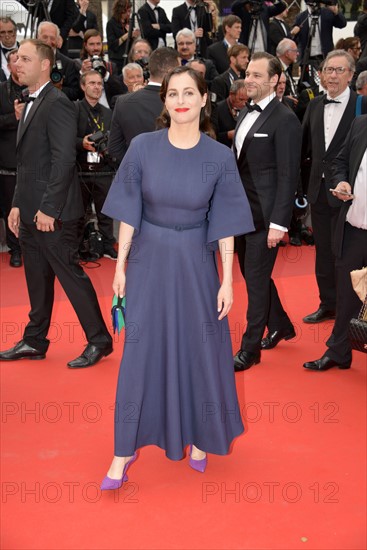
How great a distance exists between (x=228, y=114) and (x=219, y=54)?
1.68 m

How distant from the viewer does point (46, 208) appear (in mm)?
4043

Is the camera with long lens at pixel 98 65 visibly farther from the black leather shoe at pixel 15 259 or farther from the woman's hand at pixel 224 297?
the woman's hand at pixel 224 297

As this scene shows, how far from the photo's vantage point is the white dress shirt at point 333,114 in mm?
4879

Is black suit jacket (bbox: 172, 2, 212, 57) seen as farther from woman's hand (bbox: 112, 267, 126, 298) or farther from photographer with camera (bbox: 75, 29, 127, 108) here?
woman's hand (bbox: 112, 267, 126, 298)

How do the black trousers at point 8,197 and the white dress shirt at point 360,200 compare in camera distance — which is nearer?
the white dress shirt at point 360,200

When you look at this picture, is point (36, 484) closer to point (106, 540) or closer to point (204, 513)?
point (106, 540)

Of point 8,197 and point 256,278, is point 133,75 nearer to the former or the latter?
point 8,197

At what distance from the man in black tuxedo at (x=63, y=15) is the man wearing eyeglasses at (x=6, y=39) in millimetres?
773

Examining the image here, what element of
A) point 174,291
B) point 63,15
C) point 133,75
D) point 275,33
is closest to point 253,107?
point 174,291

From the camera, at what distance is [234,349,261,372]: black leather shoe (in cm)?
430

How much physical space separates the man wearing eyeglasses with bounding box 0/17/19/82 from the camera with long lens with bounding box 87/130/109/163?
54.7 inches

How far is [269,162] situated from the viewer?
4.10 meters

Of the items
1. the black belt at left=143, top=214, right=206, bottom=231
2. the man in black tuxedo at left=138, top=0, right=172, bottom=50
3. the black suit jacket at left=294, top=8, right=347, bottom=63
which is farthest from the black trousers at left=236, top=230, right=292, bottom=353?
the black suit jacket at left=294, top=8, right=347, bottom=63

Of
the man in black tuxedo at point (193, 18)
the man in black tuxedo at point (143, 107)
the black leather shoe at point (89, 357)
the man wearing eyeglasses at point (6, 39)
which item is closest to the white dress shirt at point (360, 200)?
the man in black tuxedo at point (143, 107)
